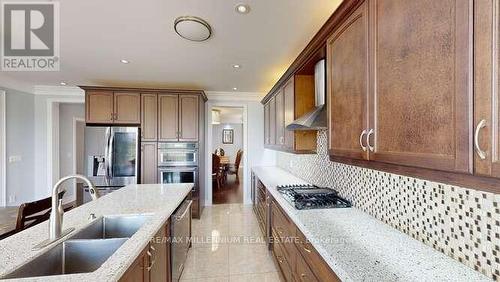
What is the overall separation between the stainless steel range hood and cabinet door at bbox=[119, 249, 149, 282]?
1558 millimetres

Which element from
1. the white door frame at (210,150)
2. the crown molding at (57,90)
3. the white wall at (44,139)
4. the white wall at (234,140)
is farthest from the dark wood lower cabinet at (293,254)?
the white wall at (234,140)

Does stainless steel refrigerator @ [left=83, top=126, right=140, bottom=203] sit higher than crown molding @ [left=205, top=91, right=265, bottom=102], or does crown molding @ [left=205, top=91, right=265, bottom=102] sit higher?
crown molding @ [left=205, top=91, right=265, bottom=102]

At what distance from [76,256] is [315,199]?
172 centimetres

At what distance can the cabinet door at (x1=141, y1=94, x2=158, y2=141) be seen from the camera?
155 inches

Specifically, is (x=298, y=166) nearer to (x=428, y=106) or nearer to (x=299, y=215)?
(x=299, y=215)

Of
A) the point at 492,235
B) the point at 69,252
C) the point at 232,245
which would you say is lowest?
the point at 232,245

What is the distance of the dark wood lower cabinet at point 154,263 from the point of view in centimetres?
118

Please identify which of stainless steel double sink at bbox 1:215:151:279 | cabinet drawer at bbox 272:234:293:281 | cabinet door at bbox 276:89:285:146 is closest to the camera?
stainless steel double sink at bbox 1:215:151:279

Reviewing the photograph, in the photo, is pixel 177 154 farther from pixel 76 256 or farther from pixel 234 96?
pixel 76 256

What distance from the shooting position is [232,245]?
2961 millimetres

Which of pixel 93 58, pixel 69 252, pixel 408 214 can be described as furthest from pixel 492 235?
pixel 93 58

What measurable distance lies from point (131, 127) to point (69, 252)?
2889 mm

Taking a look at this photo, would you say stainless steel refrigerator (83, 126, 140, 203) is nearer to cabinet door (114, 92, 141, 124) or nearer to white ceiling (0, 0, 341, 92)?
cabinet door (114, 92, 141, 124)

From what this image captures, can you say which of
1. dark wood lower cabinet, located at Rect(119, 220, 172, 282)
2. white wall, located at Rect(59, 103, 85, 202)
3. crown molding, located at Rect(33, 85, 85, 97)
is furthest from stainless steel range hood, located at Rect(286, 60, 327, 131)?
white wall, located at Rect(59, 103, 85, 202)
